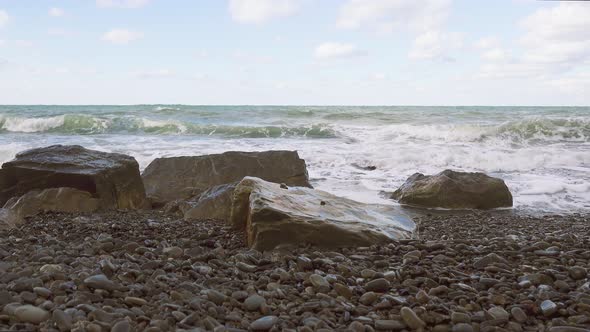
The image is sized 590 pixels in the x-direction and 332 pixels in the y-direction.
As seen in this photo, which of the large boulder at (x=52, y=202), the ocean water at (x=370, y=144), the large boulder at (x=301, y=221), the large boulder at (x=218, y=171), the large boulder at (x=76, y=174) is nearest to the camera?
the large boulder at (x=301, y=221)

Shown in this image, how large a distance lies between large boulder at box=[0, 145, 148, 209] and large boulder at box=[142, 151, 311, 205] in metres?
0.77

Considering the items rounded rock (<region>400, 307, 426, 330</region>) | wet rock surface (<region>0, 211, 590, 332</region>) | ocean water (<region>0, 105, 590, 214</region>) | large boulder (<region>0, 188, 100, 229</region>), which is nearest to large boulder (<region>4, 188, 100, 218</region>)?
large boulder (<region>0, 188, 100, 229</region>)

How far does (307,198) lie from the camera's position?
420 cm

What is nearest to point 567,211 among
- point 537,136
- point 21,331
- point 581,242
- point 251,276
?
point 581,242

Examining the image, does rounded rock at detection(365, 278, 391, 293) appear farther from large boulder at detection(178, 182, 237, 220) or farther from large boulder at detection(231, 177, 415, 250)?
large boulder at detection(178, 182, 237, 220)

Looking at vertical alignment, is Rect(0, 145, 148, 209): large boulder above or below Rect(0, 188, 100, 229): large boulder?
above

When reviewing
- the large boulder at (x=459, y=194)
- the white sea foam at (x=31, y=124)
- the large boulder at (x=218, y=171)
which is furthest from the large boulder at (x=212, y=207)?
the white sea foam at (x=31, y=124)

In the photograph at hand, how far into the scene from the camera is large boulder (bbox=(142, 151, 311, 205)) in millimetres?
6723

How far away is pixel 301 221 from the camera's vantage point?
3580 millimetres

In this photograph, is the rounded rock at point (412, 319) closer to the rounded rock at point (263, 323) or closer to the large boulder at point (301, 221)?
the rounded rock at point (263, 323)

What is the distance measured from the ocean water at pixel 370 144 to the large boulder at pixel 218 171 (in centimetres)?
83

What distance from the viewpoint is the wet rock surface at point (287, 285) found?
2.14 meters

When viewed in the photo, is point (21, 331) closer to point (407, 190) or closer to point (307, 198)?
point (307, 198)

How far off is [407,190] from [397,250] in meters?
3.42
